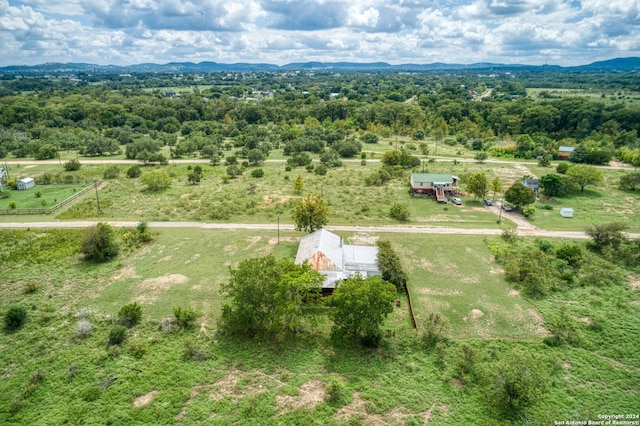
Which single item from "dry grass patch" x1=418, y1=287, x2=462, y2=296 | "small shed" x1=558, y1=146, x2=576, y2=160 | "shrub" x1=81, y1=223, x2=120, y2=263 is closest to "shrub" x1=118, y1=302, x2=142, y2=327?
"shrub" x1=81, y1=223, x2=120, y2=263

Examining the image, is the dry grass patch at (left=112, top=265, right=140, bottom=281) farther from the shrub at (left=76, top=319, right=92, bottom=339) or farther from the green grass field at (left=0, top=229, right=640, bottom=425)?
the shrub at (left=76, top=319, right=92, bottom=339)

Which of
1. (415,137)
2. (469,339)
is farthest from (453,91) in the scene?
(469,339)

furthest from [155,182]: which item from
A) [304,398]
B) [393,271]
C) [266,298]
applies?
[304,398]

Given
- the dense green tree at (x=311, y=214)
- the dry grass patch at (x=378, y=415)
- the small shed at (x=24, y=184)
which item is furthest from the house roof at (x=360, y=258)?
the small shed at (x=24, y=184)

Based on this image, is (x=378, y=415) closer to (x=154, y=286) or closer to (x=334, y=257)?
(x=334, y=257)

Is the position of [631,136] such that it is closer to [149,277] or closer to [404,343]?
[404,343]

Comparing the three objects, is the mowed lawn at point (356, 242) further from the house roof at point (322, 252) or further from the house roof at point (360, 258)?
the house roof at point (360, 258)
